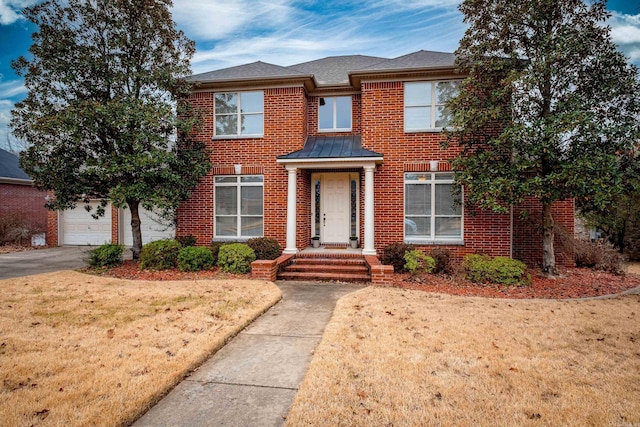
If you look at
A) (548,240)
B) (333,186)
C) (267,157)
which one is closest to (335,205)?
(333,186)

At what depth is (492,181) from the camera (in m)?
8.04

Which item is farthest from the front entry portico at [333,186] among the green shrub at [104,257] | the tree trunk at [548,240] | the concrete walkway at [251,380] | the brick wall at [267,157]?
the green shrub at [104,257]

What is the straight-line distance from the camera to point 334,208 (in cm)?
1138

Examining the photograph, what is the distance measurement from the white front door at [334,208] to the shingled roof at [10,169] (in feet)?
50.9

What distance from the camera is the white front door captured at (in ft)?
37.1

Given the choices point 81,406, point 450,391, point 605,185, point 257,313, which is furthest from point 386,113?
point 81,406

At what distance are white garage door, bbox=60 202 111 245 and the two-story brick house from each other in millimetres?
6680

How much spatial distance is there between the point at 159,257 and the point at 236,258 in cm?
229

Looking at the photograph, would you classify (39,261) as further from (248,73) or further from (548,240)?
(548,240)

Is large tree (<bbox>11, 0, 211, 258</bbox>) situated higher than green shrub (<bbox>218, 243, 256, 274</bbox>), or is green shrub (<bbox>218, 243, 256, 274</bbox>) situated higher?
large tree (<bbox>11, 0, 211, 258</bbox>)

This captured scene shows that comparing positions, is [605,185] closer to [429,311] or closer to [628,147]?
[628,147]

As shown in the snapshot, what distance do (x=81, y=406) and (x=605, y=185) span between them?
9200 millimetres

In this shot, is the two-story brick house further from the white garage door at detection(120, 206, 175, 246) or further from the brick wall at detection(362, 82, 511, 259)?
the white garage door at detection(120, 206, 175, 246)

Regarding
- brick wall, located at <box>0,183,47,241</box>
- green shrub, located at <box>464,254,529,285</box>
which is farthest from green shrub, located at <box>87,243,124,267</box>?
green shrub, located at <box>464,254,529,285</box>
